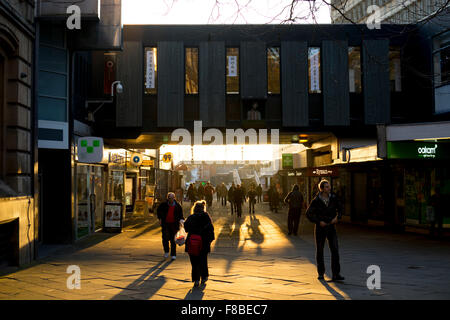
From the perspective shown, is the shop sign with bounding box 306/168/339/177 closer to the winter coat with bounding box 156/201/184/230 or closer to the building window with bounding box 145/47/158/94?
the building window with bounding box 145/47/158/94

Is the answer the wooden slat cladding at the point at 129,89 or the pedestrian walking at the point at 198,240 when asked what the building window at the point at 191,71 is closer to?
the wooden slat cladding at the point at 129,89

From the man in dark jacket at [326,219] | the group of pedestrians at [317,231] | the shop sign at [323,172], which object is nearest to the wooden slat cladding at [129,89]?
the shop sign at [323,172]

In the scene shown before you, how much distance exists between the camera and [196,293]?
7.39m

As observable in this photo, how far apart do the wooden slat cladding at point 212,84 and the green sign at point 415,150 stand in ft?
25.3

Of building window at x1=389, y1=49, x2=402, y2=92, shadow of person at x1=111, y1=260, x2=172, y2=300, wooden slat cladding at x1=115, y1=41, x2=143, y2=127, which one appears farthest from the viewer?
building window at x1=389, y1=49, x2=402, y2=92

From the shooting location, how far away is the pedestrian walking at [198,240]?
8083 millimetres

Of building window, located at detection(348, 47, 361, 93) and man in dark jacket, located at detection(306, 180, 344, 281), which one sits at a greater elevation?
building window, located at detection(348, 47, 361, 93)

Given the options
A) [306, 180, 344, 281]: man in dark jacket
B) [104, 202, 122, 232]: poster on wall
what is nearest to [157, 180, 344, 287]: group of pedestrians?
[306, 180, 344, 281]: man in dark jacket

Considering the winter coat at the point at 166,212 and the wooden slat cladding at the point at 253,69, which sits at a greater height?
the wooden slat cladding at the point at 253,69

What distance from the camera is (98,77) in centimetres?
1845

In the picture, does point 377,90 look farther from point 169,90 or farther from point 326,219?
point 326,219

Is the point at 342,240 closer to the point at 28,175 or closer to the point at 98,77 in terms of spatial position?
the point at 28,175

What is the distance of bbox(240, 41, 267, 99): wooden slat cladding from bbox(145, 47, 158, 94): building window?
3.54 m

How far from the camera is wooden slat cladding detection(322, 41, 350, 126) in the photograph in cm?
1980
